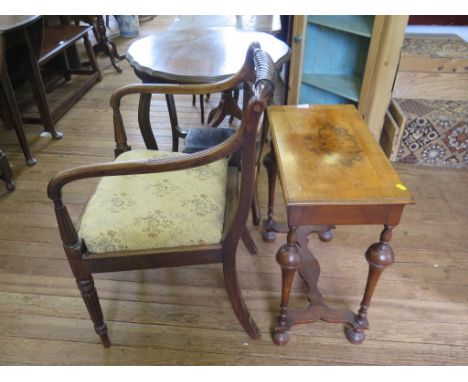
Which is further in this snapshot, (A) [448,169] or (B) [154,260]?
(A) [448,169]

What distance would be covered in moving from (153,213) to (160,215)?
0.02m

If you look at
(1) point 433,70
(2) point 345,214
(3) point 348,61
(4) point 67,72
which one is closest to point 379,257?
(2) point 345,214

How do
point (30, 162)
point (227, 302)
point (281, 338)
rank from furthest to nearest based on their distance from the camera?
point (30, 162) < point (227, 302) < point (281, 338)

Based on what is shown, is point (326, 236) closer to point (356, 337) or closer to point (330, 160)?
point (356, 337)

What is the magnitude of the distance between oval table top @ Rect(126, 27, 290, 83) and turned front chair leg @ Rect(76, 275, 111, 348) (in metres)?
0.81

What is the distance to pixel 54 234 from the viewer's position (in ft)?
5.69

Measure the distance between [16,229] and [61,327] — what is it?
2.12ft

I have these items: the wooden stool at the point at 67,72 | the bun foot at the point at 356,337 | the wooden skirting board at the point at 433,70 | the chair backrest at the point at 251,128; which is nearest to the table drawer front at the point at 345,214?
the chair backrest at the point at 251,128

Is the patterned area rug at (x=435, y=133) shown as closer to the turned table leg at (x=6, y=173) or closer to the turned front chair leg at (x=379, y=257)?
the turned front chair leg at (x=379, y=257)

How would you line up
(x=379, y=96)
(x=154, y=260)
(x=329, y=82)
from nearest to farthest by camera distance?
(x=154, y=260)
(x=379, y=96)
(x=329, y=82)

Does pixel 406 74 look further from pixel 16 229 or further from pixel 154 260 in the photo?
pixel 16 229

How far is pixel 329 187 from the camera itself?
0.99 m
